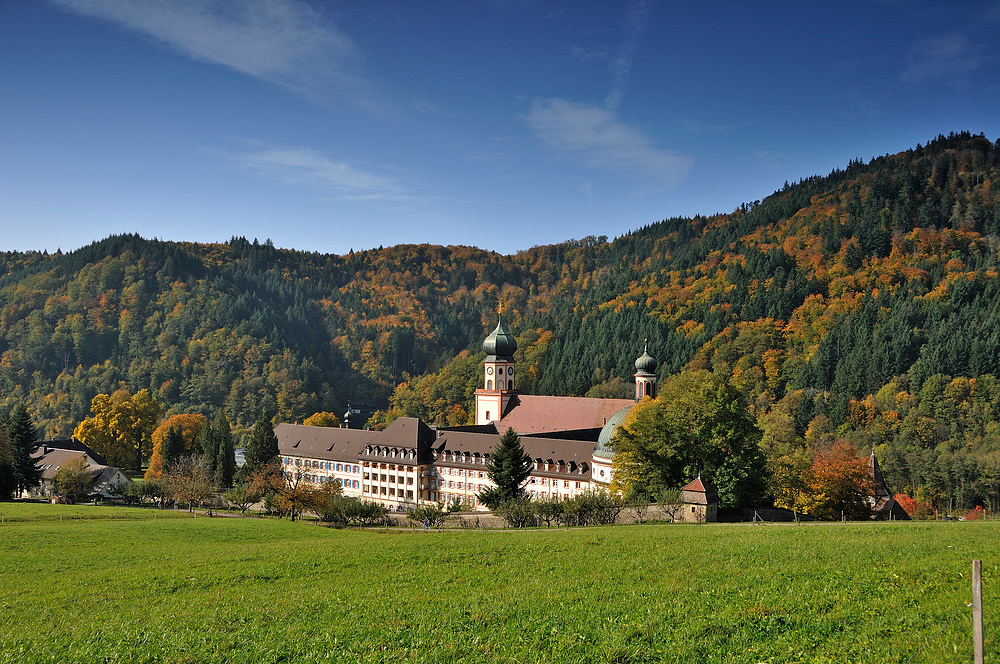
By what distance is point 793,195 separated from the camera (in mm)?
180375

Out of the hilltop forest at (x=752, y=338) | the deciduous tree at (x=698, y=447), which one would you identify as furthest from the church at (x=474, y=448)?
the hilltop forest at (x=752, y=338)

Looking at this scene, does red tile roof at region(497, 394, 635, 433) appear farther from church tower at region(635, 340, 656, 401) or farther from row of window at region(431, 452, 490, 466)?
row of window at region(431, 452, 490, 466)

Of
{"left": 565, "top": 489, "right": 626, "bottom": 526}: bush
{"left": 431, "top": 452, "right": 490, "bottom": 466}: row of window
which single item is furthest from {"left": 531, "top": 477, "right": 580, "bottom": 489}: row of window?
{"left": 565, "top": 489, "right": 626, "bottom": 526}: bush

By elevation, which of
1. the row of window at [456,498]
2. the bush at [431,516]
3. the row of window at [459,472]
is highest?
the row of window at [459,472]

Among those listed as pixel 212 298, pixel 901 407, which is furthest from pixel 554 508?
pixel 212 298

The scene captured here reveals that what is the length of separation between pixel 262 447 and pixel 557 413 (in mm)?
30183

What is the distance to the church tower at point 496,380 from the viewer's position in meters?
86.2

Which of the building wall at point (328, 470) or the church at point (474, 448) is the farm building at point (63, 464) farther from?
the church at point (474, 448)

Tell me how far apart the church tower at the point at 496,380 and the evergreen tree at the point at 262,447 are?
78.3 feet

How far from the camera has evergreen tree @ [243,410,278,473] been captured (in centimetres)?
7221

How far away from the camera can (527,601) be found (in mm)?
15492

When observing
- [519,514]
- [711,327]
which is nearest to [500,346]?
[711,327]

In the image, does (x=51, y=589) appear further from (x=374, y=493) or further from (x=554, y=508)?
(x=374, y=493)

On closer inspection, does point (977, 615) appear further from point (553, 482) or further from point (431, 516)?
point (553, 482)
